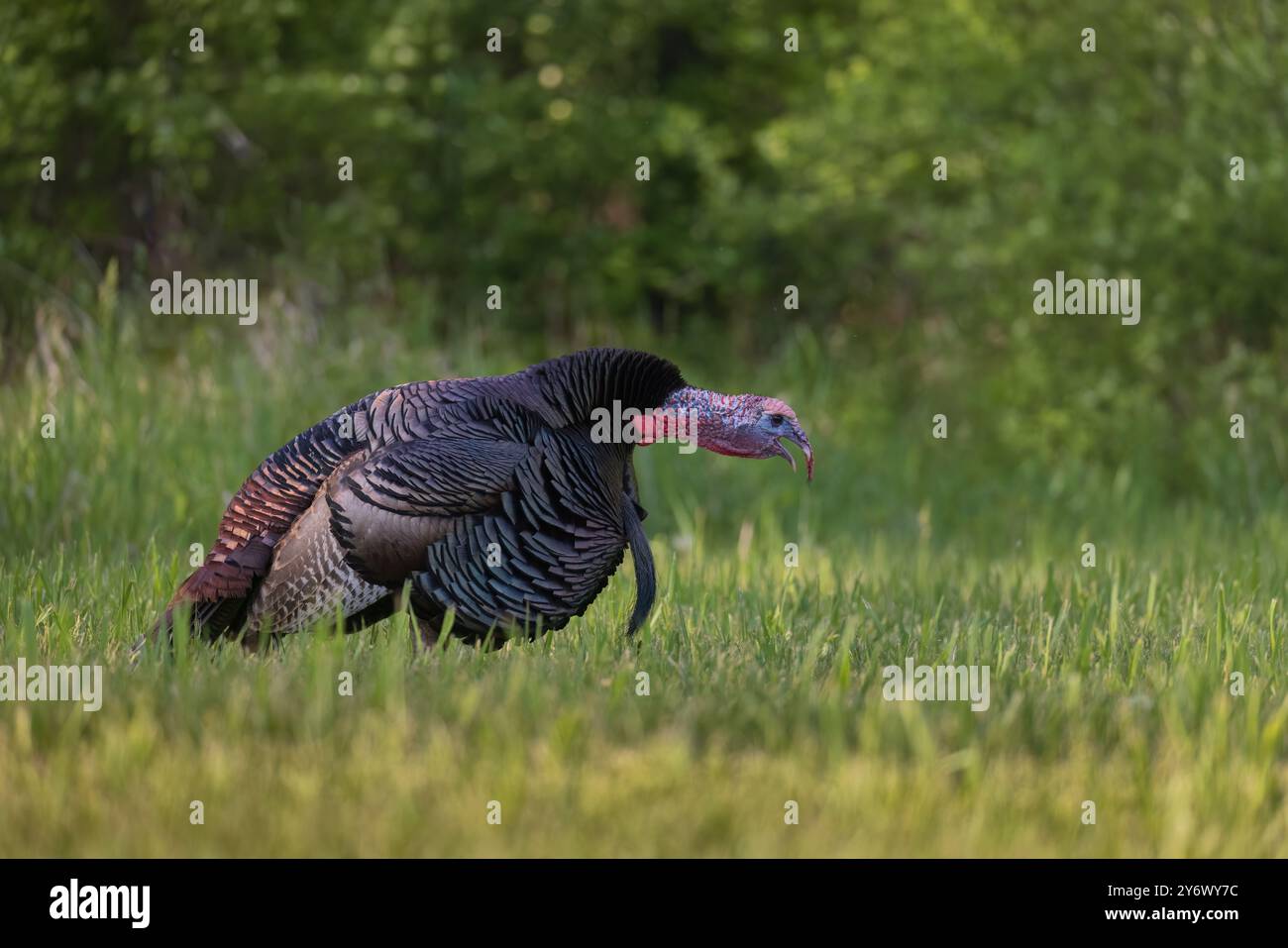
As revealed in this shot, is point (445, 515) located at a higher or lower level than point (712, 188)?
lower

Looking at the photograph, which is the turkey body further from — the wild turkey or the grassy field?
the grassy field

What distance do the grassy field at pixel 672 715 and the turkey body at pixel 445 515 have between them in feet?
0.63

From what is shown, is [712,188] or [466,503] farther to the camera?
[712,188]

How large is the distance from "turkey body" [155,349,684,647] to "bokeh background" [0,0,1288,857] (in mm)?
216

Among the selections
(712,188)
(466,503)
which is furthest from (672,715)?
(712,188)

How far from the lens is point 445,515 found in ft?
15.3

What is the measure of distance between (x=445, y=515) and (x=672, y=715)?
1.03 metres

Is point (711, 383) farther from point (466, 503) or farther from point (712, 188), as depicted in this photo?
point (466, 503)

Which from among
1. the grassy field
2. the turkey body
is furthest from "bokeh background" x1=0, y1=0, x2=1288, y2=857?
the turkey body

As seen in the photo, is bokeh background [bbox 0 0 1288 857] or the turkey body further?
the turkey body

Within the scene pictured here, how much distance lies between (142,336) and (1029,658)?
23.5 feet

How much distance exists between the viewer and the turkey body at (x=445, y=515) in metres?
4.68

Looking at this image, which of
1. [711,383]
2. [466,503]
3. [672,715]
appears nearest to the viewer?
[672,715]

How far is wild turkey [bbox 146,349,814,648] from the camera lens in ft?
15.4
